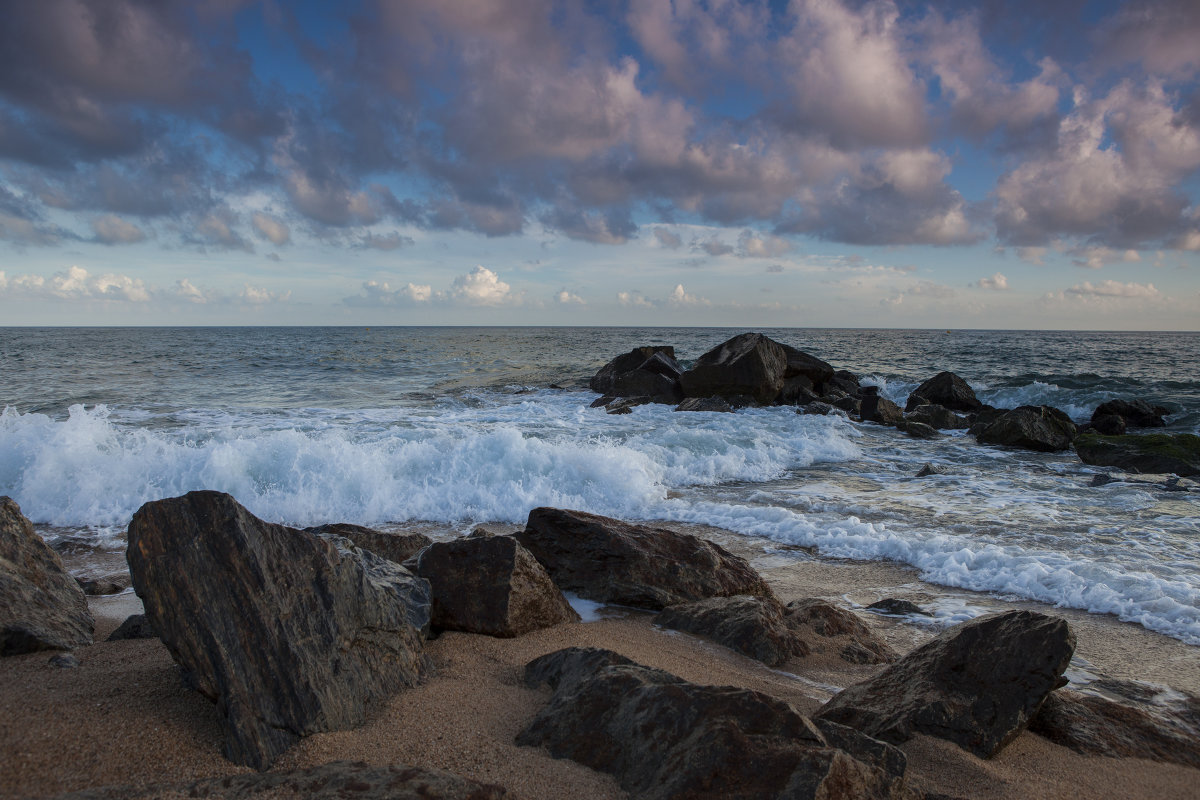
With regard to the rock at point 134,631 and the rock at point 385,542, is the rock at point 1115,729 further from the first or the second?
the rock at point 134,631

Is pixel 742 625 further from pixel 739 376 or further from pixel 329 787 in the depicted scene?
pixel 739 376

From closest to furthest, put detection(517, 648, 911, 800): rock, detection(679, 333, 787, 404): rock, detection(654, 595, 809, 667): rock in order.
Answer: detection(517, 648, 911, 800): rock, detection(654, 595, 809, 667): rock, detection(679, 333, 787, 404): rock

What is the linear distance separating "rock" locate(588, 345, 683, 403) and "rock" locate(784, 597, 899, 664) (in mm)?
14981

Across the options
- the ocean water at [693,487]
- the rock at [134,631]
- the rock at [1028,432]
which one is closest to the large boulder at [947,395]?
the rock at [1028,432]

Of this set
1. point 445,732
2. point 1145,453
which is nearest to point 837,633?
point 445,732

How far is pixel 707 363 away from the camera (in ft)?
65.1

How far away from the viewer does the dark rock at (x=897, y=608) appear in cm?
542

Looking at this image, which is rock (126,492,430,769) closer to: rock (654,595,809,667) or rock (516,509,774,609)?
rock (654,595,809,667)

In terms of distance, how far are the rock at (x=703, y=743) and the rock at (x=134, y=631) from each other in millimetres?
2594

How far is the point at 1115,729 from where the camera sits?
10.8 feet

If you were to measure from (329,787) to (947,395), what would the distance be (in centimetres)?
2245

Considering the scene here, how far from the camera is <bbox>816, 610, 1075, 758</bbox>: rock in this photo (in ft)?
10.3

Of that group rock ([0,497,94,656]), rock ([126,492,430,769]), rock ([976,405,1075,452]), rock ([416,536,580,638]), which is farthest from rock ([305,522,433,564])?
rock ([976,405,1075,452])

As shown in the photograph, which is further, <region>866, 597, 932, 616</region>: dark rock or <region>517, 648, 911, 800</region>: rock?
<region>866, 597, 932, 616</region>: dark rock
